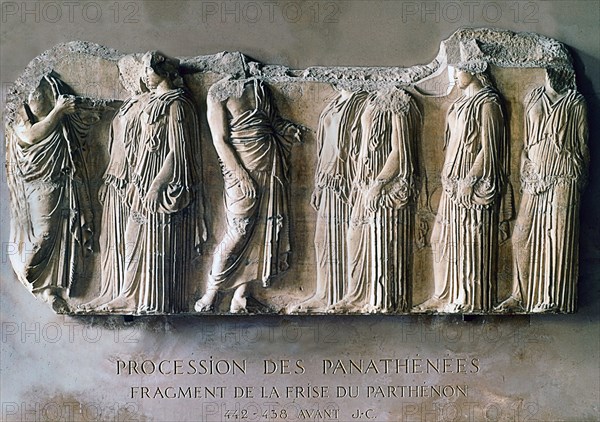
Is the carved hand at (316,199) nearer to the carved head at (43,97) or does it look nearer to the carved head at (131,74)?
the carved head at (131,74)

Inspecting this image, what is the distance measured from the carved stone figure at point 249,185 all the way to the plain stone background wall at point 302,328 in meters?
0.44

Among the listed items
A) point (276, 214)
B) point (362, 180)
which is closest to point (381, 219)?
point (362, 180)

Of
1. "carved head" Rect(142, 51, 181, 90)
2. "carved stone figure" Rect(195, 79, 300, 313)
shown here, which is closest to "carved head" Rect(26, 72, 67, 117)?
"carved head" Rect(142, 51, 181, 90)

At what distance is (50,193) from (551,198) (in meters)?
3.68

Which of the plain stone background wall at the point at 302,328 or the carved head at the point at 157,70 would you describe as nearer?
the carved head at the point at 157,70

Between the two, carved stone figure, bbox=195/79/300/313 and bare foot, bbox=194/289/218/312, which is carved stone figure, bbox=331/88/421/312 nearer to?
carved stone figure, bbox=195/79/300/313

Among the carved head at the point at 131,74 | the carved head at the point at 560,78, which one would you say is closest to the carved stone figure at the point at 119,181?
the carved head at the point at 131,74

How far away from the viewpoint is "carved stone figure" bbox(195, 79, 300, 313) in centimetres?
504

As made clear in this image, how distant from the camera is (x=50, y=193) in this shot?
5086mm

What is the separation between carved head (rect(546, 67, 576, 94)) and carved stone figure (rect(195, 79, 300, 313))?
6.30 feet

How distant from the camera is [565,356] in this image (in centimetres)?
554

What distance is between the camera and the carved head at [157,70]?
4.98 metres

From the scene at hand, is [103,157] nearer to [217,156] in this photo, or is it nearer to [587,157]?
[217,156]

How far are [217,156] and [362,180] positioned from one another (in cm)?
108
